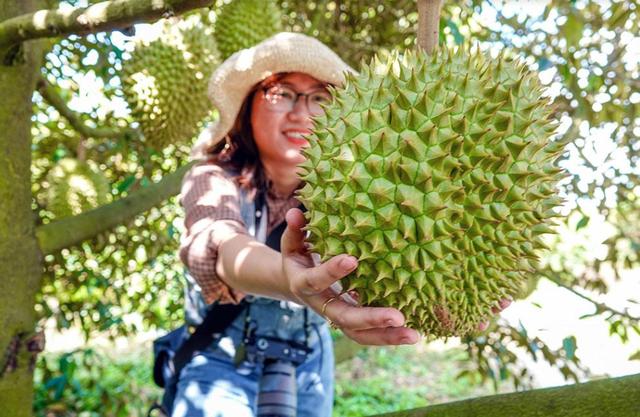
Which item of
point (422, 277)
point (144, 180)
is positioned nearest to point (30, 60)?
point (144, 180)

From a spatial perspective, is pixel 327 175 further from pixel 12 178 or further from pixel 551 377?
pixel 551 377

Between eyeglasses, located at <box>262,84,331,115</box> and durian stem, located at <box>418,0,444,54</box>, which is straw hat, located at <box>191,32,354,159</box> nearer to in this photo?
eyeglasses, located at <box>262,84,331,115</box>

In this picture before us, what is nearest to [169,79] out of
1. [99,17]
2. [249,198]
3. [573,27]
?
[249,198]

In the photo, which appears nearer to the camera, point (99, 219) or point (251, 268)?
point (251, 268)

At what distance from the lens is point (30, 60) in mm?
1918

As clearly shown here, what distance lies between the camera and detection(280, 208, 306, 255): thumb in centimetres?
114

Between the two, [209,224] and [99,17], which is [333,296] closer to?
[209,224]

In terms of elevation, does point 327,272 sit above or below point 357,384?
below

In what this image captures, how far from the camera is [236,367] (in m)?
1.79

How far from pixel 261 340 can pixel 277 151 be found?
0.52 metres

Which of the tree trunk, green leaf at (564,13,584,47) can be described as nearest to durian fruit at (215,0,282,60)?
the tree trunk

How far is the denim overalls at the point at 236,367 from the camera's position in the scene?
67.5 inches

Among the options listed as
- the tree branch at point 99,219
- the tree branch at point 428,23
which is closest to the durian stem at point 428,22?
the tree branch at point 428,23

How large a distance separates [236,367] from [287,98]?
2.50 feet
